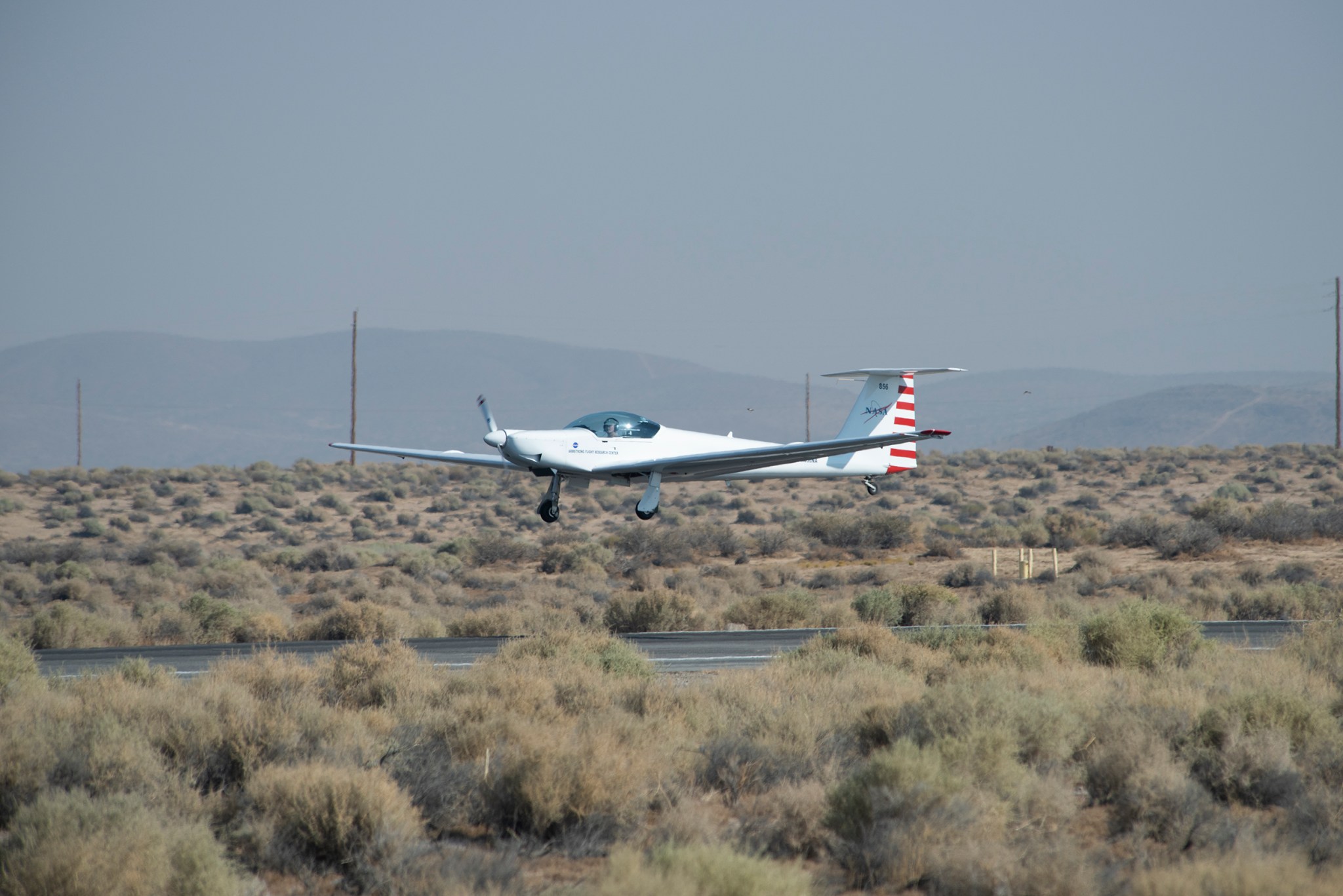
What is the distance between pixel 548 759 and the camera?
10773mm

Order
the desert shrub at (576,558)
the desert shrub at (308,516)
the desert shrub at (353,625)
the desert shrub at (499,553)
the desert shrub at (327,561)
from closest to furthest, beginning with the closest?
the desert shrub at (353,625), the desert shrub at (576,558), the desert shrub at (327,561), the desert shrub at (499,553), the desert shrub at (308,516)

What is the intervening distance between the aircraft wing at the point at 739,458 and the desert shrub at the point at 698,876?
1607cm

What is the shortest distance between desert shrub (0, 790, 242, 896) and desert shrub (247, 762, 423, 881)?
1.84 ft

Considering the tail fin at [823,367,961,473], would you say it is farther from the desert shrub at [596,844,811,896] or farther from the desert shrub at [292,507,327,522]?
the desert shrub at [292,507,327,522]

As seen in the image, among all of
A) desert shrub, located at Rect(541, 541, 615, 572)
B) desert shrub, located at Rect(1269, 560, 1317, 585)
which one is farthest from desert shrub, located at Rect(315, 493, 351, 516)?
desert shrub, located at Rect(1269, 560, 1317, 585)

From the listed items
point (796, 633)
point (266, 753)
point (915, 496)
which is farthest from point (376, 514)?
point (266, 753)

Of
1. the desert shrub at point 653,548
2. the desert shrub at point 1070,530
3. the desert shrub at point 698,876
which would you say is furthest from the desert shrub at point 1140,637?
the desert shrub at point 1070,530

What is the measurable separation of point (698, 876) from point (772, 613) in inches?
892

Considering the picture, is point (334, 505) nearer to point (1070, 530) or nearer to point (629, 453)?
point (1070, 530)

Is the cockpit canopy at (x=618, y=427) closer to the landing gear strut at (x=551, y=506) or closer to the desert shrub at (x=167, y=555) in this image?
the landing gear strut at (x=551, y=506)

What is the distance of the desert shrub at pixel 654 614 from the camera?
3011 cm

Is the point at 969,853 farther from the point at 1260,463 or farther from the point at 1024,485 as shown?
the point at 1260,463

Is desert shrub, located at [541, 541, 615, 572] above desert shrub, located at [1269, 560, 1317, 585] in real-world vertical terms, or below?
below

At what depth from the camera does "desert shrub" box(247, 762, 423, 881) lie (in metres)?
9.75
